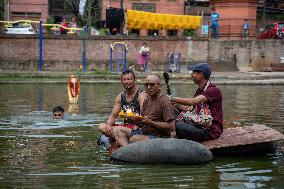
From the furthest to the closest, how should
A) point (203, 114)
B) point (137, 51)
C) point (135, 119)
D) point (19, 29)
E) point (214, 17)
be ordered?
point (19, 29), point (137, 51), point (214, 17), point (203, 114), point (135, 119)

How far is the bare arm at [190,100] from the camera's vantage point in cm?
945

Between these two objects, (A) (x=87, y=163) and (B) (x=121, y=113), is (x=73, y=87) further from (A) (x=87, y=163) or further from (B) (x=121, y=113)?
(A) (x=87, y=163)

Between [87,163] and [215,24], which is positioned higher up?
[215,24]

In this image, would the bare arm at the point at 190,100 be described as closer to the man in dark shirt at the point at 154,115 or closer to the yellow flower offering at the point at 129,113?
the man in dark shirt at the point at 154,115

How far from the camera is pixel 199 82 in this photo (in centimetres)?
984

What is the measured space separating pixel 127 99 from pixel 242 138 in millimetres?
2044

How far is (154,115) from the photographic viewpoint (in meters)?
9.72


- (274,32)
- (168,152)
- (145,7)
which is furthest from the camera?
(145,7)

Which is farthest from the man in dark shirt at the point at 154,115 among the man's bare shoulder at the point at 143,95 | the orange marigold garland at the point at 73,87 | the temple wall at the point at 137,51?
the temple wall at the point at 137,51

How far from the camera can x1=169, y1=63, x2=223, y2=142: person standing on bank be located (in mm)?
9766

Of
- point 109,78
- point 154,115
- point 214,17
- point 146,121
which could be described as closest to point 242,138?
point 154,115

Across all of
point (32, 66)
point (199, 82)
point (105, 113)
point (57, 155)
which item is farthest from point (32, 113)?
point (32, 66)

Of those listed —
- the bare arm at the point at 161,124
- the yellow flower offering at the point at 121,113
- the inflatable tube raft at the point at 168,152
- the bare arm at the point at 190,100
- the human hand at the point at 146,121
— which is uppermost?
the bare arm at the point at 190,100

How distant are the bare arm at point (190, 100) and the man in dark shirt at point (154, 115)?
0.21 meters
